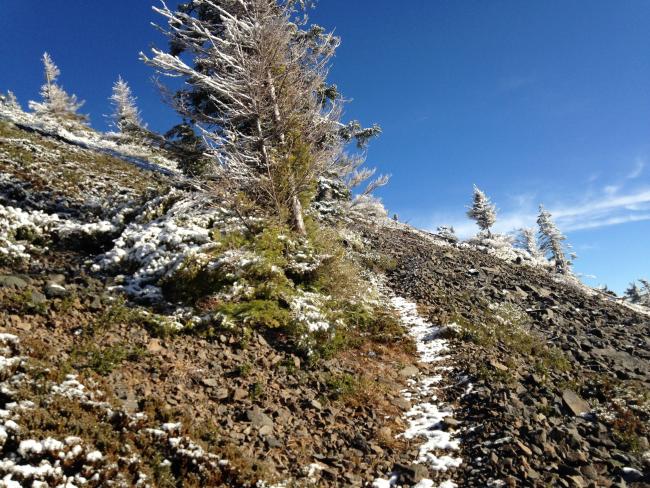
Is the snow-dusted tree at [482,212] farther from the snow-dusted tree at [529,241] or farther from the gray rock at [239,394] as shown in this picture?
the gray rock at [239,394]

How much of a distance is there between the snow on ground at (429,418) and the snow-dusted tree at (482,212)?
43.5 meters

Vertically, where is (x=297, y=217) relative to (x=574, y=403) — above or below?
above

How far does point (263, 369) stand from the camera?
25.7 feet

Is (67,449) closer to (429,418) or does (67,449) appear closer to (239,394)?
(239,394)

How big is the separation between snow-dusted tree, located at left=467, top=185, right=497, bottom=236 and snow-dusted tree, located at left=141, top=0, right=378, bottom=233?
41.1 metres

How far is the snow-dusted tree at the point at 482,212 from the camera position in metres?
50.3

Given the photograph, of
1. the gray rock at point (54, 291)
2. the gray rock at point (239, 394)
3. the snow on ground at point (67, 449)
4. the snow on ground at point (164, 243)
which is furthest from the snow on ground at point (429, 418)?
the gray rock at point (54, 291)

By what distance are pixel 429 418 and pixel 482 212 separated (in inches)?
Answer: 1886

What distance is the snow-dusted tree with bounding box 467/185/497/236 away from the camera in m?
50.3

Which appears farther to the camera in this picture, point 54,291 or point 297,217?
point 297,217

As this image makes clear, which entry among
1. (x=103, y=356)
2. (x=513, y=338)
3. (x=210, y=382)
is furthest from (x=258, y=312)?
(x=513, y=338)

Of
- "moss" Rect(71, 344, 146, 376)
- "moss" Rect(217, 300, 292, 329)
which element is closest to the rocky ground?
"moss" Rect(217, 300, 292, 329)

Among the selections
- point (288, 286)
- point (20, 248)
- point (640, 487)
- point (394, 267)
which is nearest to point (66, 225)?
point (20, 248)

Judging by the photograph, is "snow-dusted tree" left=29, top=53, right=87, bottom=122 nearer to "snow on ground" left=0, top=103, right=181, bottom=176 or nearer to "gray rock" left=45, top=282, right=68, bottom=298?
"snow on ground" left=0, top=103, right=181, bottom=176
